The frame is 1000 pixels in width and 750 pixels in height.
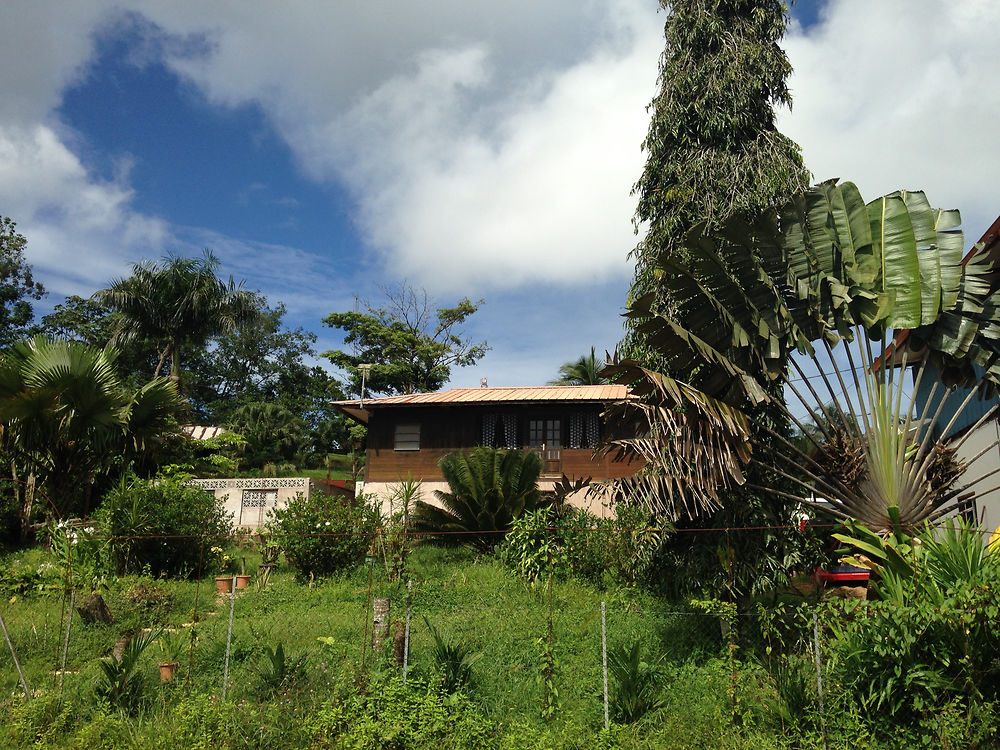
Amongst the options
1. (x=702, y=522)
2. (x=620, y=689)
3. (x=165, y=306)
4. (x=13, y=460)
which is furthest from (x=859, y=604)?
(x=165, y=306)

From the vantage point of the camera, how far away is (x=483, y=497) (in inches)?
640

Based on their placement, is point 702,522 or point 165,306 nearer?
point 702,522

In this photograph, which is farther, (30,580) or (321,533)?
(321,533)

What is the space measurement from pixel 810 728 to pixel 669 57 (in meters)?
12.9

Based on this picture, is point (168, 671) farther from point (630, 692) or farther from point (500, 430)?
point (500, 430)

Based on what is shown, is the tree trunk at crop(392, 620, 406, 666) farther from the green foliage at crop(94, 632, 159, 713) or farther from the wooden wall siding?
the wooden wall siding

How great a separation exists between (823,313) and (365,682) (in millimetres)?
A: 6220

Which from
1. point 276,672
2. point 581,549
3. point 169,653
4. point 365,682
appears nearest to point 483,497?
point 581,549

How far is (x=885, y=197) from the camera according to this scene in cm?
820

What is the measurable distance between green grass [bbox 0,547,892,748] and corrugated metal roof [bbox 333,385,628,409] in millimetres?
10020

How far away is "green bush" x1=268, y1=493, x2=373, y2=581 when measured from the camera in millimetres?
13734

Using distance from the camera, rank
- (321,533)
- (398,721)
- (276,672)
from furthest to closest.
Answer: (321,533) → (276,672) → (398,721)

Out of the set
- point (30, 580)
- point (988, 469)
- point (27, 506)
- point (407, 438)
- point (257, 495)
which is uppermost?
point (407, 438)

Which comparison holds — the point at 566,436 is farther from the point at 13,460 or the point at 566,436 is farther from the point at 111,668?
the point at 111,668
